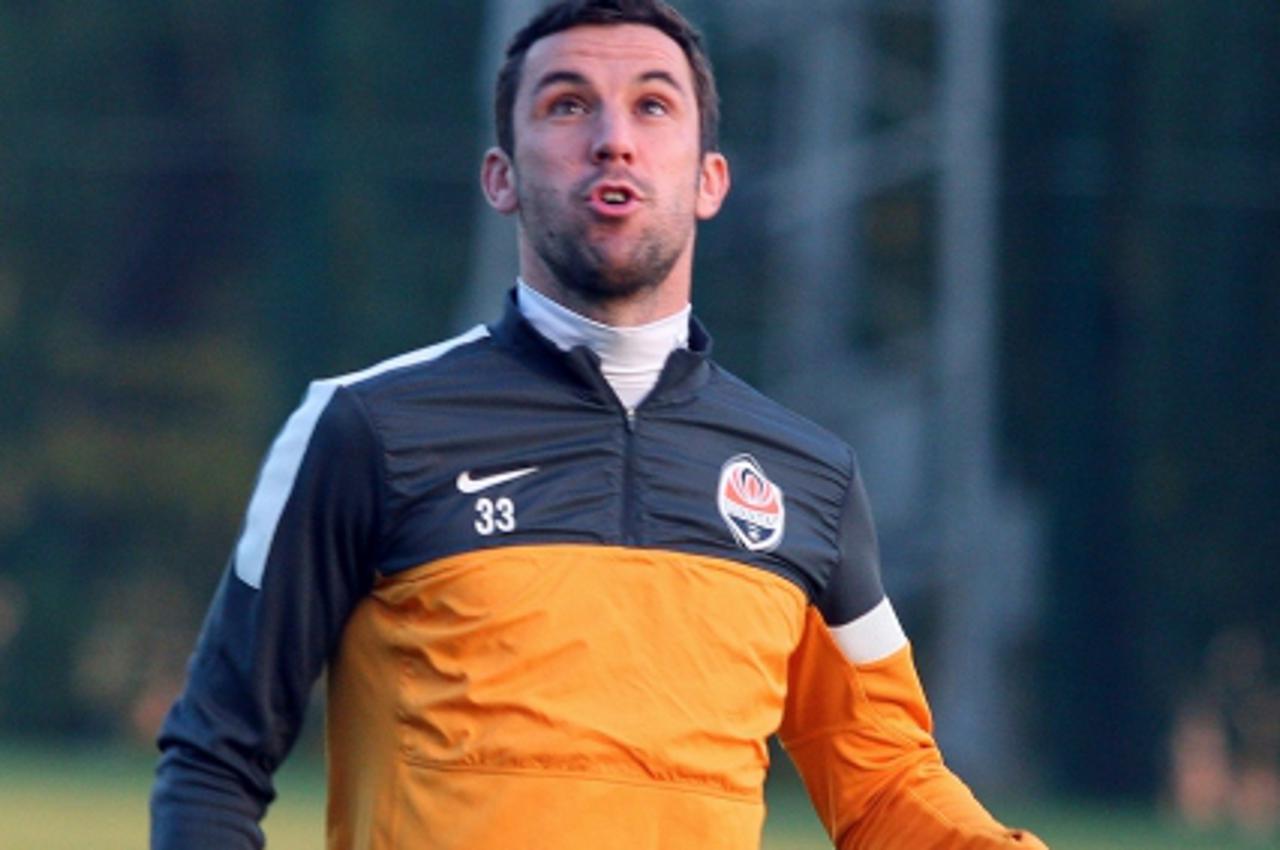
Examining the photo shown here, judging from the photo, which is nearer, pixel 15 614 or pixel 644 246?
pixel 644 246

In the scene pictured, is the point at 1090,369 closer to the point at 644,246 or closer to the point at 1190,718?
the point at 1190,718

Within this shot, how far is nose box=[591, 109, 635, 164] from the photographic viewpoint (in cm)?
327

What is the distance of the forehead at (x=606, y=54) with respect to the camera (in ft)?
10.9

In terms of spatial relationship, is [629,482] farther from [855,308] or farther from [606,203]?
[855,308]

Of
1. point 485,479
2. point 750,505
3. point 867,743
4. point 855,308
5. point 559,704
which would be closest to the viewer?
point 559,704

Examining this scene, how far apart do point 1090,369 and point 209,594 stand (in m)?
4.49

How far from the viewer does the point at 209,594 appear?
14992 millimetres

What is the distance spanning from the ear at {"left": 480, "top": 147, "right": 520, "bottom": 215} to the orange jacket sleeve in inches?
22.6

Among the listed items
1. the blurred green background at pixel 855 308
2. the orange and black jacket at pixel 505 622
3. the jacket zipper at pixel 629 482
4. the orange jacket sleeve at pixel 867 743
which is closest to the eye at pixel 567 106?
the orange and black jacket at pixel 505 622

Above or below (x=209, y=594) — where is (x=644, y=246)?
above

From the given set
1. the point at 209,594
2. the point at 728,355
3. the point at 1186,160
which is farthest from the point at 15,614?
the point at 1186,160

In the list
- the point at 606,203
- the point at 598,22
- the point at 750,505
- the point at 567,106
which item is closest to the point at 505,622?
the point at 750,505

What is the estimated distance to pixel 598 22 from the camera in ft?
11.1

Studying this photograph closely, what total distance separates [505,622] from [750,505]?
14.5 inches
